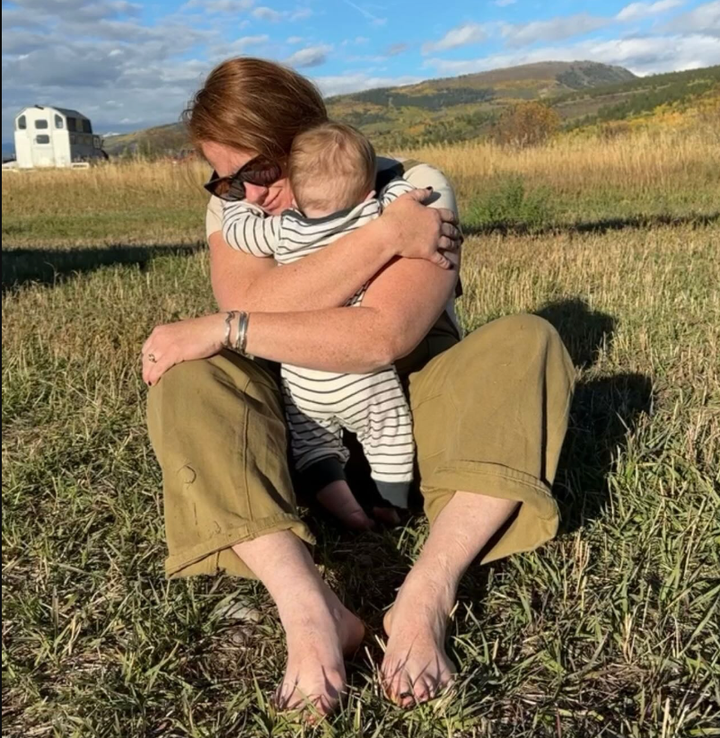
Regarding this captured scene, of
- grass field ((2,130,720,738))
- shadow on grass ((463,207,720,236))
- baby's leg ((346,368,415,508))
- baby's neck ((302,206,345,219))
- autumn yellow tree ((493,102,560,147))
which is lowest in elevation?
grass field ((2,130,720,738))

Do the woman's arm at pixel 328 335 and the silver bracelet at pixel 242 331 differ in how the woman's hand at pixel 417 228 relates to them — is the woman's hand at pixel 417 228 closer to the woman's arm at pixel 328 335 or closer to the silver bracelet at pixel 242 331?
the woman's arm at pixel 328 335

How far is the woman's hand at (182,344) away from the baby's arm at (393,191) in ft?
1.85

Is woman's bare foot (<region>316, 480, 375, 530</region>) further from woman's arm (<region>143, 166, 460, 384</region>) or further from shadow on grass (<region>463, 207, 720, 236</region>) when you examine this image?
shadow on grass (<region>463, 207, 720, 236</region>)

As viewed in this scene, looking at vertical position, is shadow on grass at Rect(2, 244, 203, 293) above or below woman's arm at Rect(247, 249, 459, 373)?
above

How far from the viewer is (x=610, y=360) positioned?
339cm

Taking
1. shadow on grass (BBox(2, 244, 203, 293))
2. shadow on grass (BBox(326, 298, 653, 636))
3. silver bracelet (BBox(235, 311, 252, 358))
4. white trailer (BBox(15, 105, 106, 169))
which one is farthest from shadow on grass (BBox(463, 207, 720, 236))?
white trailer (BBox(15, 105, 106, 169))

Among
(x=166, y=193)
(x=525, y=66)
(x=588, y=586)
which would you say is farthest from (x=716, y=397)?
(x=525, y=66)

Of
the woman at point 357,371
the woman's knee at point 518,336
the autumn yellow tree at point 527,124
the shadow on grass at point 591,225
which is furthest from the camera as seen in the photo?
the autumn yellow tree at point 527,124

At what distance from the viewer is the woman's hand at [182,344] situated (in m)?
1.89

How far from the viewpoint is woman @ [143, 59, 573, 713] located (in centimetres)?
154

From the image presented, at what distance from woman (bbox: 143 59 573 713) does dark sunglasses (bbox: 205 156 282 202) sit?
2 cm

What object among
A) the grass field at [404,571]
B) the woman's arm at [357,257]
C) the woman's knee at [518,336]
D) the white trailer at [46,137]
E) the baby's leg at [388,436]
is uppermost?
the white trailer at [46,137]

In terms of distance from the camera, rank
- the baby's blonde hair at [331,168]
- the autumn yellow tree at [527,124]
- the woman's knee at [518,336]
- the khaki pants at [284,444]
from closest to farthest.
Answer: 1. the khaki pants at [284,444]
2. the woman's knee at [518,336]
3. the baby's blonde hair at [331,168]
4. the autumn yellow tree at [527,124]

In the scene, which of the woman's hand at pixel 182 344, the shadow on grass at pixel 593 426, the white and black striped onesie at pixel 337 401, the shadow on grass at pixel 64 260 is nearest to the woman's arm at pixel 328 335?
the woman's hand at pixel 182 344
